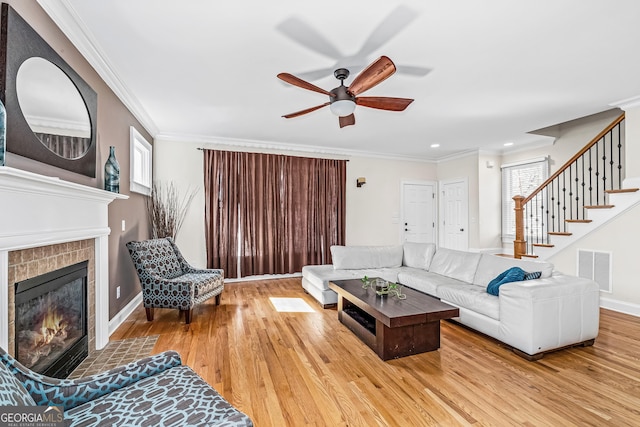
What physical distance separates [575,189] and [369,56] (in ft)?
16.0

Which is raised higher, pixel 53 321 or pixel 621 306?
pixel 53 321

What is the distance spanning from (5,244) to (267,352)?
74.7 inches

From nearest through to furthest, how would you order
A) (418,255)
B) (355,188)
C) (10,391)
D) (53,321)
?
(10,391), (53,321), (418,255), (355,188)

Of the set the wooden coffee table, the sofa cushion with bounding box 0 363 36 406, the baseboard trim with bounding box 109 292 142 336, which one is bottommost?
the baseboard trim with bounding box 109 292 142 336

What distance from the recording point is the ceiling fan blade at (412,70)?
2771 millimetres

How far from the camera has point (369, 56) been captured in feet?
8.43

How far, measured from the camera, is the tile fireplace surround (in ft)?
4.96

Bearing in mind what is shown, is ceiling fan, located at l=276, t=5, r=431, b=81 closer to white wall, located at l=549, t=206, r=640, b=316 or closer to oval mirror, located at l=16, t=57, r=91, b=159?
oval mirror, located at l=16, t=57, r=91, b=159

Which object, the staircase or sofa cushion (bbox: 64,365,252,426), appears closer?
sofa cushion (bbox: 64,365,252,426)

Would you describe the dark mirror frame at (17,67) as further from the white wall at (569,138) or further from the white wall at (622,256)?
the white wall at (569,138)

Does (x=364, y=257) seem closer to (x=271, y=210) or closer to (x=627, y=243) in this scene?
(x=271, y=210)

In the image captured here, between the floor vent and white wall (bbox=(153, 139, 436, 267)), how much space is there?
3.21m

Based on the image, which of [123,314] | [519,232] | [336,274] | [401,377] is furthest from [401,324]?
[519,232]

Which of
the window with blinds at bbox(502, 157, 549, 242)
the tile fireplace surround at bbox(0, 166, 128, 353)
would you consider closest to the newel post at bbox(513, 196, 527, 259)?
the window with blinds at bbox(502, 157, 549, 242)
